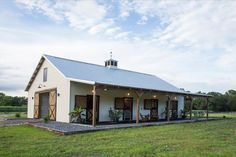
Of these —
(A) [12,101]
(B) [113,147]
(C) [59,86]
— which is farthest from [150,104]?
(A) [12,101]

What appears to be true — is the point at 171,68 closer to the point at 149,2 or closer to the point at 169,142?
the point at 149,2

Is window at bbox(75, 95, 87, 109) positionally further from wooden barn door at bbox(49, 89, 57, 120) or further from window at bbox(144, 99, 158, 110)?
window at bbox(144, 99, 158, 110)

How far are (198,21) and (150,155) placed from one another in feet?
32.9

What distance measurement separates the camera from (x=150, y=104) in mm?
19531

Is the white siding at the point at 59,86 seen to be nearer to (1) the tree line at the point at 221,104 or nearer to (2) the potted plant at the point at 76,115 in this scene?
(2) the potted plant at the point at 76,115

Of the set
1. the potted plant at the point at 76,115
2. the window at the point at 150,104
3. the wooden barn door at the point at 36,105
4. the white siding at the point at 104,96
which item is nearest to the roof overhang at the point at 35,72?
the wooden barn door at the point at 36,105

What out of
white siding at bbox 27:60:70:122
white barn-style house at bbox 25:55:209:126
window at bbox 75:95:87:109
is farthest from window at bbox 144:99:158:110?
white siding at bbox 27:60:70:122

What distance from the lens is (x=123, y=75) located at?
20.4 metres

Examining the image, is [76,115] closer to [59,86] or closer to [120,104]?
[59,86]

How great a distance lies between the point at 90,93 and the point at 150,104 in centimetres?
553

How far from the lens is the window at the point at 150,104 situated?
62.9 feet

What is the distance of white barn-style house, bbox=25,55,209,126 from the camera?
1511 cm

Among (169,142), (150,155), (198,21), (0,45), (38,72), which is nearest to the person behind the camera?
(150,155)

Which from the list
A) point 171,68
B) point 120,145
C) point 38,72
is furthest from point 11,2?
point 171,68
